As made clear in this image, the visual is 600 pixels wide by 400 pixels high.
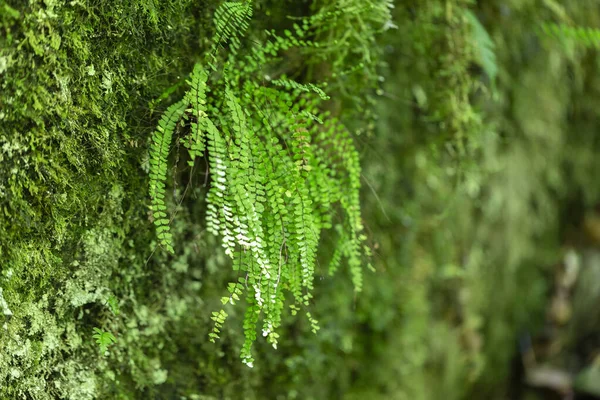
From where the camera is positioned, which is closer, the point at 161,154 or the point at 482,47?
the point at 161,154

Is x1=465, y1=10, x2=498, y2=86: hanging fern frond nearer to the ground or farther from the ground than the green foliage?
farther from the ground

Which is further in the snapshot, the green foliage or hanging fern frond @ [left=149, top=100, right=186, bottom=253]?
the green foliage

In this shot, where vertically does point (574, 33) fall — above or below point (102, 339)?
above

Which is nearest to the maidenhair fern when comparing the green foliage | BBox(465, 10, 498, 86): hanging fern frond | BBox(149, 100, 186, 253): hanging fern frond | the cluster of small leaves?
BBox(149, 100, 186, 253): hanging fern frond

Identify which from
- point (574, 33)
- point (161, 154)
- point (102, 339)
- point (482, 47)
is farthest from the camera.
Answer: point (574, 33)

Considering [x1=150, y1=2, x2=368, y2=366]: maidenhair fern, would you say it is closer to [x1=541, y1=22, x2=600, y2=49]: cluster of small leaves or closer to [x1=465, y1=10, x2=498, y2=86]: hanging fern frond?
[x1=465, y1=10, x2=498, y2=86]: hanging fern frond

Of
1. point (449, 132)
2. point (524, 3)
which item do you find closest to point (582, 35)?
point (524, 3)

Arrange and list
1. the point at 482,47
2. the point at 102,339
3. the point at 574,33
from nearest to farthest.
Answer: the point at 102,339 < the point at 482,47 < the point at 574,33

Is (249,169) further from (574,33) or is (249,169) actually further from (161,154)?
(574,33)

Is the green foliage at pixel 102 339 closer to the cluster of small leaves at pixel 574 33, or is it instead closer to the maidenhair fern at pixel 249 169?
the maidenhair fern at pixel 249 169

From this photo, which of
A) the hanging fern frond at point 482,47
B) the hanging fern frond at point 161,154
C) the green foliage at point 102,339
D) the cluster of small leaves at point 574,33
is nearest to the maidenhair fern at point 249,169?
the hanging fern frond at point 161,154

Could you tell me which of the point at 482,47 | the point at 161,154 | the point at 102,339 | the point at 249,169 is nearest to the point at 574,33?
the point at 482,47

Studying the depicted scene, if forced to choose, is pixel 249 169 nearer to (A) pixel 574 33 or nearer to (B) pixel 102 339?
(B) pixel 102 339

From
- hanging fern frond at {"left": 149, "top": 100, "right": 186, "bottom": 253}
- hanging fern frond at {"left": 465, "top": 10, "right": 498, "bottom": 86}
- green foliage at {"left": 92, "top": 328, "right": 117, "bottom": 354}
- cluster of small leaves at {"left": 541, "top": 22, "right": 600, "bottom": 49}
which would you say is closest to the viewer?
hanging fern frond at {"left": 149, "top": 100, "right": 186, "bottom": 253}
